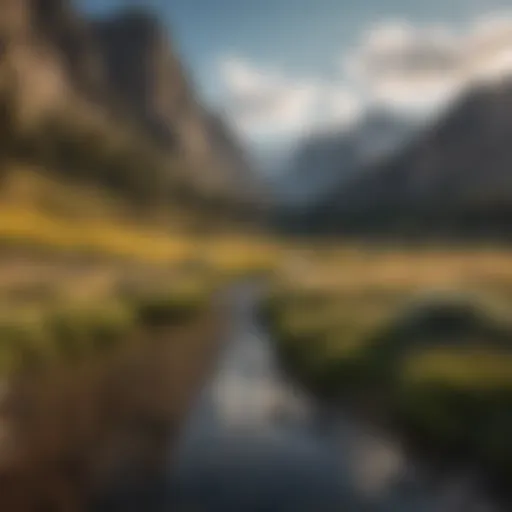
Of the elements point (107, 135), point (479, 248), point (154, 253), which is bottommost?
point (154, 253)

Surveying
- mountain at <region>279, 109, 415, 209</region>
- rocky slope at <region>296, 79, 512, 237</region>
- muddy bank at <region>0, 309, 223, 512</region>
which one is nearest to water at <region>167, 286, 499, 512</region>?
muddy bank at <region>0, 309, 223, 512</region>

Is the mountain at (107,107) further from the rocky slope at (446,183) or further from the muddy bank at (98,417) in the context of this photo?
the muddy bank at (98,417)

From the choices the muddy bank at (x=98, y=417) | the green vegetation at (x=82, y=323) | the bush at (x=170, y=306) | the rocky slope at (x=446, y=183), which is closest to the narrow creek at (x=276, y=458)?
the muddy bank at (x=98, y=417)

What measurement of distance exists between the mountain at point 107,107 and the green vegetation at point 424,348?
107 cm

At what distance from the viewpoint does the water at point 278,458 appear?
12.9 feet

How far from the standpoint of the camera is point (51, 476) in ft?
13.4

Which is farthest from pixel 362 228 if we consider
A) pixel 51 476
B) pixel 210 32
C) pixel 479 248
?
pixel 51 476

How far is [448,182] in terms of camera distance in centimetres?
461

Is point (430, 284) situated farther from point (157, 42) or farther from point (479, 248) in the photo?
point (157, 42)

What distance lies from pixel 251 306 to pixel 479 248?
1.80 meters

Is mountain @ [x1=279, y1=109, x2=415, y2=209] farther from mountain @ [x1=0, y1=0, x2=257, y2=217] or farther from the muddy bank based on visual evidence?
the muddy bank

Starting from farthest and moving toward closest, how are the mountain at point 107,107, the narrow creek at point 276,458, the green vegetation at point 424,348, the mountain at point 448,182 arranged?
the mountain at point 107,107
the mountain at point 448,182
the green vegetation at point 424,348
the narrow creek at point 276,458

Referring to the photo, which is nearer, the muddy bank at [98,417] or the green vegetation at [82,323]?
the muddy bank at [98,417]

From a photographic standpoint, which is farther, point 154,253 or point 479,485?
point 154,253
